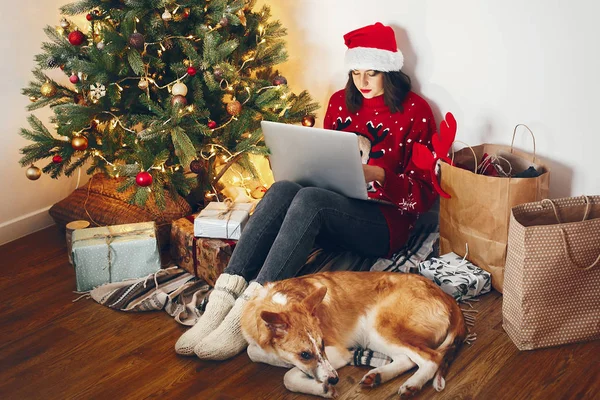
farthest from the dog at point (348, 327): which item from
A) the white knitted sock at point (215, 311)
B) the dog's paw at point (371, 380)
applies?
the white knitted sock at point (215, 311)

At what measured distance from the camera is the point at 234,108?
233cm

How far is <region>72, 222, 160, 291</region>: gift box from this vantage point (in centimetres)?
221

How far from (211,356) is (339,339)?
368 millimetres

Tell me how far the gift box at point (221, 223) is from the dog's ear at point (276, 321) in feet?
1.69

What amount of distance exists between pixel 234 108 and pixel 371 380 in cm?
113

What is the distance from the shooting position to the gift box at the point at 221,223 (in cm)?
221

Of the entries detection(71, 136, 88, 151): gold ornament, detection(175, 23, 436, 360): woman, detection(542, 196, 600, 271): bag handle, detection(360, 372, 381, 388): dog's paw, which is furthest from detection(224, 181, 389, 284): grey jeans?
detection(71, 136, 88, 151): gold ornament

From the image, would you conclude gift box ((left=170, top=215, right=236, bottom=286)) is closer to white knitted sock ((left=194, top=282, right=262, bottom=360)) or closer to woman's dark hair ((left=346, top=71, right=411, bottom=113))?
white knitted sock ((left=194, top=282, right=262, bottom=360))

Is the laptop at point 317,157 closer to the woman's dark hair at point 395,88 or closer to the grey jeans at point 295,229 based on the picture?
the grey jeans at point 295,229

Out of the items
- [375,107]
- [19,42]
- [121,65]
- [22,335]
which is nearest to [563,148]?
[375,107]

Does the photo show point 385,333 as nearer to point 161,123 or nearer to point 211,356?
point 211,356

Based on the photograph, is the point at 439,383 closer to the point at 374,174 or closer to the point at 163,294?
the point at 374,174

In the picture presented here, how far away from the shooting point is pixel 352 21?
2520 millimetres

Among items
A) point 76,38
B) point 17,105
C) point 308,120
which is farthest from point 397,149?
point 17,105
